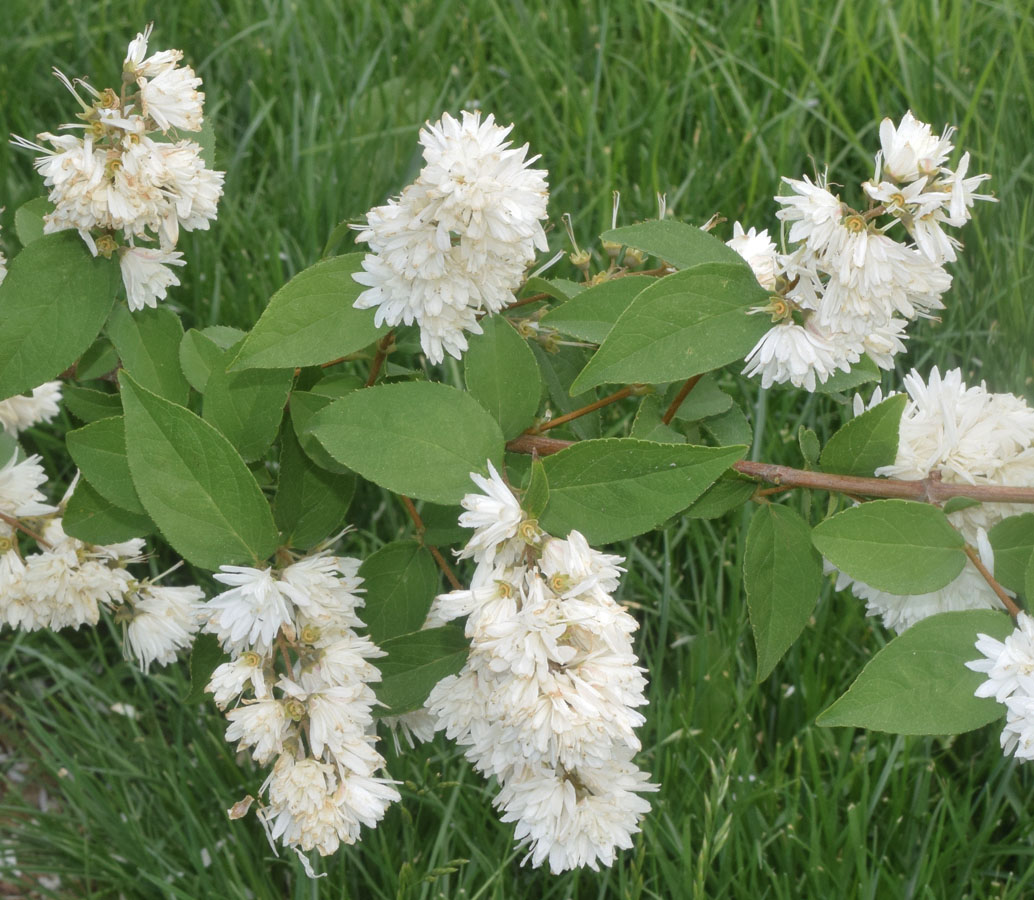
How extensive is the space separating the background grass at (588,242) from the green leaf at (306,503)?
530 millimetres

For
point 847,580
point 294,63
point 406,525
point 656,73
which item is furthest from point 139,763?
point 656,73

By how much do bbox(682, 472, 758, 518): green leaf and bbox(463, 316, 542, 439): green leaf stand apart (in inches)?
8.9

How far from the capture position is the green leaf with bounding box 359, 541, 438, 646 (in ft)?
4.95

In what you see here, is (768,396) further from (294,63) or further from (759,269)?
(294,63)

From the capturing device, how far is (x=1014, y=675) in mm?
1186

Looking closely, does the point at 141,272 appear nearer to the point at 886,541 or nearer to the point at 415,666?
the point at 415,666

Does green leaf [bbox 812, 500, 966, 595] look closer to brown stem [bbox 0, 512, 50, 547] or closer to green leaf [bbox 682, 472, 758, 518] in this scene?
green leaf [bbox 682, 472, 758, 518]

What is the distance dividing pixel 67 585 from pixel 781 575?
3.17 ft

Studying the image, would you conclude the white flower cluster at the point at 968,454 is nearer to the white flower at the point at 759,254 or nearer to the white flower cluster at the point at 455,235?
the white flower at the point at 759,254

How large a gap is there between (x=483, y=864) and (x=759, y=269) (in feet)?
3.45

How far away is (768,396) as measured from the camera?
251 cm

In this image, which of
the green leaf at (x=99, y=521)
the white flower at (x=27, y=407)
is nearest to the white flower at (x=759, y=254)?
the green leaf at (x=99, y=521)

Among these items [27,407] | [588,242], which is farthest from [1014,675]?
[588,242]

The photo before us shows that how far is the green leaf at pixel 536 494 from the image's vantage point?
1.19m
